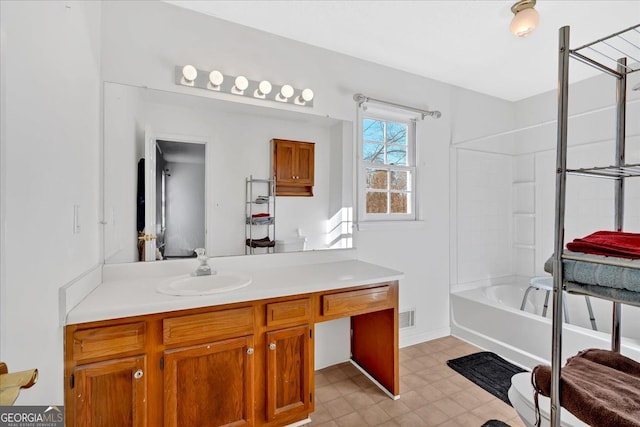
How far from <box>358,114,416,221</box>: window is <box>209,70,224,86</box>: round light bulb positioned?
1.11 m

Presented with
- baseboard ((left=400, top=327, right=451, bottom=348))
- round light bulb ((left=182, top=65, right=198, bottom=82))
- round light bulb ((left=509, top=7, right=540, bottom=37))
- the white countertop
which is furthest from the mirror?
round light bulb ((left=509, top=7, right=540, bottom=37))

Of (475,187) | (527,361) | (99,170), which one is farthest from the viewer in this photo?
(475,187)

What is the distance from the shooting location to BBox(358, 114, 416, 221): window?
2514 millimetres

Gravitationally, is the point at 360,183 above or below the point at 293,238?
above

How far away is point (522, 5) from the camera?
5.77 ft

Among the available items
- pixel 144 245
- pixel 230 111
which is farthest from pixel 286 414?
pixel 230 111

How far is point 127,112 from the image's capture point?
5.68 ft

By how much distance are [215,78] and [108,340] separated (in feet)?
4.93

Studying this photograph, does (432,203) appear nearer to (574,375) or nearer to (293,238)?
(293,238)

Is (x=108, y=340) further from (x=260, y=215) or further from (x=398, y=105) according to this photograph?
(x=398, y=105)

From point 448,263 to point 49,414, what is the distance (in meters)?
2.91

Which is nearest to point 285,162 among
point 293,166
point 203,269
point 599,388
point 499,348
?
point 293,166

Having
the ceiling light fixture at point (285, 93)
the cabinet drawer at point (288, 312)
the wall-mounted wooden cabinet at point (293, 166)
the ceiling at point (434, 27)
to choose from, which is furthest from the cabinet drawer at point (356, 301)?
the ceiling at point (434, 27)

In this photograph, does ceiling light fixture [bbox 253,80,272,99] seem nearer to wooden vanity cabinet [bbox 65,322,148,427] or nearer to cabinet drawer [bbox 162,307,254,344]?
cabinet drawer [bbox 162,307,254,344]
